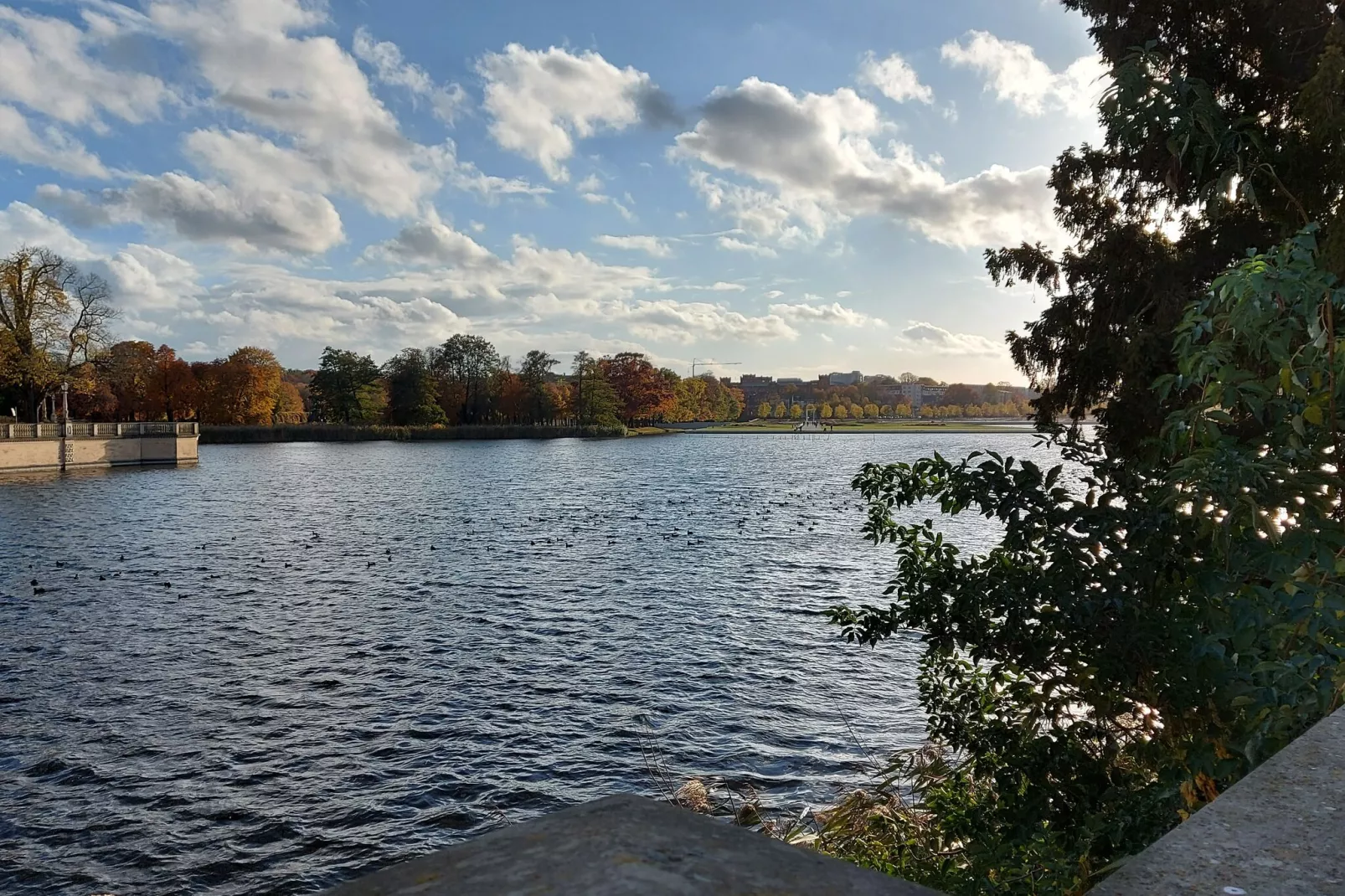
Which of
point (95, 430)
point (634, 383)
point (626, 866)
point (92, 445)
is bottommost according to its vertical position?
point (92, 445)

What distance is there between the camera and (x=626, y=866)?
135 cm

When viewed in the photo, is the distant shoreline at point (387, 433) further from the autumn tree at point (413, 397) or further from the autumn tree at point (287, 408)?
the autumn tree at point (287, 408)

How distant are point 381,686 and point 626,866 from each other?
1632 cm

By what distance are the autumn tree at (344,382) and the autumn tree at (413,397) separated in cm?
344

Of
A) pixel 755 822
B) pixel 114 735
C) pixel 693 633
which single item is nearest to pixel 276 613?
pixel 114 735

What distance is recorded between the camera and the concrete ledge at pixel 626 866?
131cm

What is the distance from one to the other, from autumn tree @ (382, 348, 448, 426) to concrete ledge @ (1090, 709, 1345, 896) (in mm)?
136630

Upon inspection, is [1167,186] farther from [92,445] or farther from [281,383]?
[281,383]

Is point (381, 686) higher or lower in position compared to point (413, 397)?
lower

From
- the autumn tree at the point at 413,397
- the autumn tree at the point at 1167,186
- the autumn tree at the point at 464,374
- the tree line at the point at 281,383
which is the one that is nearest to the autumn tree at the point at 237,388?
the tree line at the point at 281,383

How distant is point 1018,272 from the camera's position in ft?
49.1

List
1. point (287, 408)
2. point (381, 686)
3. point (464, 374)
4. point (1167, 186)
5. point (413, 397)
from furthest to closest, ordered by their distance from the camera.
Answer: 1. point (287, 408)
2. point (464, 374)
3. point (413, 397)
4. point (381, 686)
5. point (1167, 186)

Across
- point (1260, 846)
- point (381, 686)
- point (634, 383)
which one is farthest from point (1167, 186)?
point (634, 383)

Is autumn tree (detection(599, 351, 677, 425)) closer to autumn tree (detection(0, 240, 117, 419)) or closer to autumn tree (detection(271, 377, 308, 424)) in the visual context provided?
autumn tree (detection(271, 377, 308, 424))
